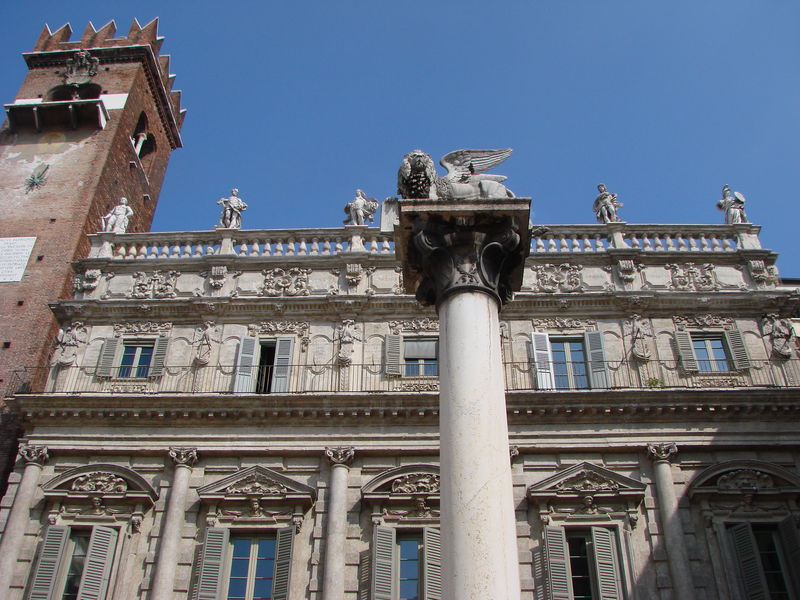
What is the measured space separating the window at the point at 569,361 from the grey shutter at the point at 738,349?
10.7 ft

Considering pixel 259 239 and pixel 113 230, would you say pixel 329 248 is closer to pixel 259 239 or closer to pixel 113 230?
pixel 259 239

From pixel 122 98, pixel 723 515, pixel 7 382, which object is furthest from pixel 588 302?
pixel 122 98

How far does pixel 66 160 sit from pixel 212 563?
59.4ft

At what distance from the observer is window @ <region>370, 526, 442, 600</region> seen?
736 inches

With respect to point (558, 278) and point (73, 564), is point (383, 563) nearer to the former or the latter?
point (73, 564)

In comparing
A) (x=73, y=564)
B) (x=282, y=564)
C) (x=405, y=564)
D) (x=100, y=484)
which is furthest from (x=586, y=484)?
(x=73, y=564)

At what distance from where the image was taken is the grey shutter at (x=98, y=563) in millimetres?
19109

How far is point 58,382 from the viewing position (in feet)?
75.5

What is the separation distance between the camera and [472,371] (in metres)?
11.2

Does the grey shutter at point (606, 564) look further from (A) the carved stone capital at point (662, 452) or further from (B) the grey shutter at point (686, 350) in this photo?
(B) the grey shutter at point (686, 350)

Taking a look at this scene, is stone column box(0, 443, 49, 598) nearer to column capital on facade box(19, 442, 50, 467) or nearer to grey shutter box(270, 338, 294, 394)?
column capital on facade box(19, 442, 50, 467)

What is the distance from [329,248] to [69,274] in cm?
825

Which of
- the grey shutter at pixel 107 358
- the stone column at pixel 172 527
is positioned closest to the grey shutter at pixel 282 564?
the stone column at pixel 172 527

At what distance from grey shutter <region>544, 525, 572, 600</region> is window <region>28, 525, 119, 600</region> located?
30.9ft
